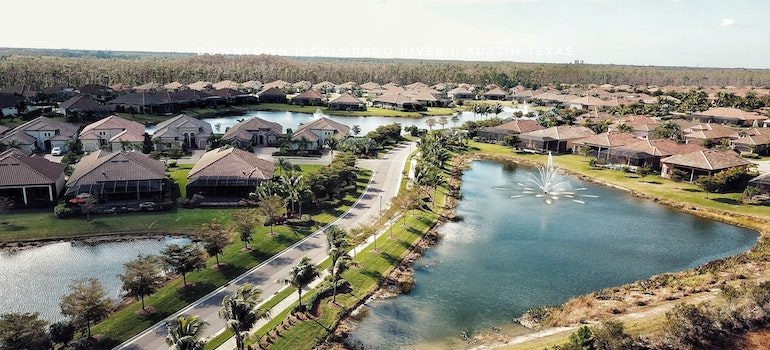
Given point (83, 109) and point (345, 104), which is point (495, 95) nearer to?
point (345, 104)

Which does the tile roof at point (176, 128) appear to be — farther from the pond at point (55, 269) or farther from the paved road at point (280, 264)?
the pond at point (55, 269)

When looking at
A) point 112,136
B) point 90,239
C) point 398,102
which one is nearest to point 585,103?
point 398,102

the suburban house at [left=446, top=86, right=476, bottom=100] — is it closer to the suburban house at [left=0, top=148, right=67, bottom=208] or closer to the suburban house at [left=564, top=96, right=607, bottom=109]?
the suburban house at [left=564, top=96, right=607, bottom=109]

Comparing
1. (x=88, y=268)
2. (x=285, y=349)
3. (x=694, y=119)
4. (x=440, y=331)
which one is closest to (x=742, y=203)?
(x=440, y=331)

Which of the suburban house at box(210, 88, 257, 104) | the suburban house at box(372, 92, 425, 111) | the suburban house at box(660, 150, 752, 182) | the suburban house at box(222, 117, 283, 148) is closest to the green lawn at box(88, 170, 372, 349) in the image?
the suburban house at box(222, 117, 283, 148)

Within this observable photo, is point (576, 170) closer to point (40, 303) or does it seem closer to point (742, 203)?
point (742, 203)
